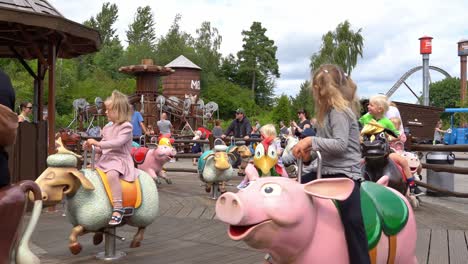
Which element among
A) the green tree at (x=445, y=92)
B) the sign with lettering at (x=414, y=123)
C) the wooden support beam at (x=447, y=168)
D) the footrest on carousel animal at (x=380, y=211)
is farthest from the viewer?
the green tree at (x=445, y=92)

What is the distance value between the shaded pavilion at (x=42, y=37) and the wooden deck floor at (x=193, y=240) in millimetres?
2237

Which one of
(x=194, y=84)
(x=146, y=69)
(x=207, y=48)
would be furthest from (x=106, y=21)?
(x=146, y=69)

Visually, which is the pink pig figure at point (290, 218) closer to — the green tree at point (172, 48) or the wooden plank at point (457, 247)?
the wooden plank at point (457, 247)

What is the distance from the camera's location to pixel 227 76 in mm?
60469

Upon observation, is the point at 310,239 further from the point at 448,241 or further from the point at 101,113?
the point at 101,113

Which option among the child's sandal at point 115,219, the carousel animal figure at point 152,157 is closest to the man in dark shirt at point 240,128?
the carousel animal figure at point 152,157

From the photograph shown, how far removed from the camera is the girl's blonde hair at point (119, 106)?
477 centimetres

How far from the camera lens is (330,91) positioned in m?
2.92

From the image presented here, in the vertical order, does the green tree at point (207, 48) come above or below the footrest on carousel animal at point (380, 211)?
above

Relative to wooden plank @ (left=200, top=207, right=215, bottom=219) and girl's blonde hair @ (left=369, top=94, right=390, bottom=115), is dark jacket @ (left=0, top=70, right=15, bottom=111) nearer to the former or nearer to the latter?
girl's blonde hair @ (left=369, top=94, right=390, bottom=115)

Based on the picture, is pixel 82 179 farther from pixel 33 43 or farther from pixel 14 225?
pixel 33 43

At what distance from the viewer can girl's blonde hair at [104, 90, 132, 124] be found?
15.6 ft

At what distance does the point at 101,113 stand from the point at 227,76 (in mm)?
34313

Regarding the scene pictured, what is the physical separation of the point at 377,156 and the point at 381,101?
0.66 metres
